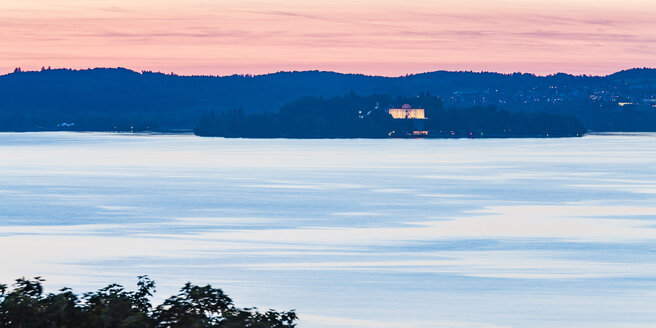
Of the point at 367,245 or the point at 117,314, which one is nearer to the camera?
the point at 117,314

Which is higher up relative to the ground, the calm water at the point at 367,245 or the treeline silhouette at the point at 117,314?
the treeline silhouette at the point at 117,314

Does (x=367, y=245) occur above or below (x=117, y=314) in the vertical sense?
below

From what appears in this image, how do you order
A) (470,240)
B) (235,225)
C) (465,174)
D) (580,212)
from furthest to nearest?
(465,174), (580,212), (235,225), (470,240)

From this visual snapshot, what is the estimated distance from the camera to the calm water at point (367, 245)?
22.1 metres

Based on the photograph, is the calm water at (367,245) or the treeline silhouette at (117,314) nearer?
the treeline silhouette at (117,314)

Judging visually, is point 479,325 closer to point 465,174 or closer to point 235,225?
point 235,225

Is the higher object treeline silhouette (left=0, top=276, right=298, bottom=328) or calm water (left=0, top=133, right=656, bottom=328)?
treeline silhouette (left=0, top=276, right=298, bottom=328)

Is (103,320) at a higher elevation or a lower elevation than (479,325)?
higher

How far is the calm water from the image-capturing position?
22.1 metres

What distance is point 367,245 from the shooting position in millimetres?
31781

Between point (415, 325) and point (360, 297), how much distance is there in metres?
2.52

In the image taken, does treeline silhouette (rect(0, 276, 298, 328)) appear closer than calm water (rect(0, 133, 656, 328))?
Yes

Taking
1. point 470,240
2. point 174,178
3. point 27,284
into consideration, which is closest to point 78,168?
point 174,178

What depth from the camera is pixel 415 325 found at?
2022 cm
